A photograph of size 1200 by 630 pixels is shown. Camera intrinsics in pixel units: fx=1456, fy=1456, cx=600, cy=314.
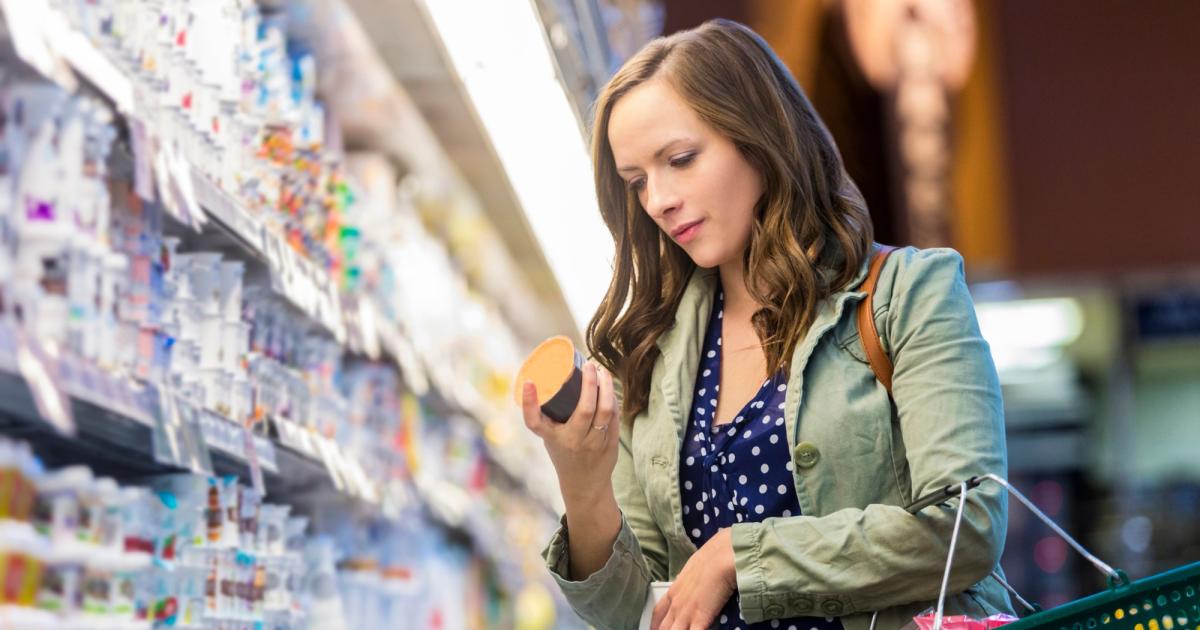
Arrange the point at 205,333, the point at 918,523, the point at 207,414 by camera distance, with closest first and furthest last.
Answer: the point at 918,523, the point at 207,414, the point at 205,333

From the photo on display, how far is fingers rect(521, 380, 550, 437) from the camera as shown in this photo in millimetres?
1541

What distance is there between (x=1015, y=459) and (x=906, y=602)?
1030 centimetres

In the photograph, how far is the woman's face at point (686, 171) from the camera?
166 cm

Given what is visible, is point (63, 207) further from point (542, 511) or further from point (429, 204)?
point (542, 511)

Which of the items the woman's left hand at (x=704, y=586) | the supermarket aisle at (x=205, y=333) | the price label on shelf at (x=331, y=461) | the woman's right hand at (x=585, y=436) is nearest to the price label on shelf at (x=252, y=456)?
the supermarket aisle at (x=205, y=333)

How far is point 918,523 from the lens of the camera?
1465mm

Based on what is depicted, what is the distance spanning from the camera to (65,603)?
63.1 inches

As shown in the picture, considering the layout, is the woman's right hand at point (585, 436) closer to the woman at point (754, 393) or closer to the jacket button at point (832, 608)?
the woman at point (754, 393)

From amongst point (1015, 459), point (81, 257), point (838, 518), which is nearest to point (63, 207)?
point (81, 257)

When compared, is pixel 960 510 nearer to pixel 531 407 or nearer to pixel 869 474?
pixel 869 474

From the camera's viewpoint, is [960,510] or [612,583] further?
[612,583]

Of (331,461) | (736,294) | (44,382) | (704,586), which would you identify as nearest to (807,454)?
(704,586)

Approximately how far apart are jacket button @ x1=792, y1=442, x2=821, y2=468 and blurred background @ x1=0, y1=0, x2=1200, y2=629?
30.3 inches

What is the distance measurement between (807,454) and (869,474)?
0.07 metres
